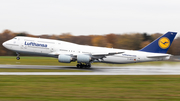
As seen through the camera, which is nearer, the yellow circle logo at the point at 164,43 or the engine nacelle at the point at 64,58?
the engine nacelle at the point at 64,58

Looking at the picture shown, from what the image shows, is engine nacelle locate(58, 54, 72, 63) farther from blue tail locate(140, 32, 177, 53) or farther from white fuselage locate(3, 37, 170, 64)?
blue tail locate(140, 32, 177, 53)

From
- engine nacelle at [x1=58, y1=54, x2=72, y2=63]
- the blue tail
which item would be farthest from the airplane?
engine nacelle at [x1=58, y1=54, x2=72, y2=63]

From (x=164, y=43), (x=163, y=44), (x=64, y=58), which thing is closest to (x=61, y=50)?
(x=64, y=58)

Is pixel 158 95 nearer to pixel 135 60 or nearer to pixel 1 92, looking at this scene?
pixel 1 92

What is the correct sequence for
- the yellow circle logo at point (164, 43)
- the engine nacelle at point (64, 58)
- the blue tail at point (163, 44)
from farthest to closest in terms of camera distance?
the yellow circle logo at point (164, 43) < the blue tail at point (163, 44) < the engine nacelle at point (64, 58)

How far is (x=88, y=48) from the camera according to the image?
33.3 metres

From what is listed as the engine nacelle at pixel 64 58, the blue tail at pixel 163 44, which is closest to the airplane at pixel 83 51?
the blue tail at pixel 163 44

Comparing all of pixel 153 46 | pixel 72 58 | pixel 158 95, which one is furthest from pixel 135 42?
pixel 158 95

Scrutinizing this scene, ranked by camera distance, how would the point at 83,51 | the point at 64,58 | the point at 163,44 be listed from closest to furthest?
the point at 64,58, the point at 83,51, the point at 163,44

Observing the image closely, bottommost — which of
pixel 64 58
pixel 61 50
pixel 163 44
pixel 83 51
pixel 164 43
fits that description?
pixel 64 58

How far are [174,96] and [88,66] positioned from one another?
788 inches

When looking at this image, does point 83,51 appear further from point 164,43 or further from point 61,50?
point 164,43

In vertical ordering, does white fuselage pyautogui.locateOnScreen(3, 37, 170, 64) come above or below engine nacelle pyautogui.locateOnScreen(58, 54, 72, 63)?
above

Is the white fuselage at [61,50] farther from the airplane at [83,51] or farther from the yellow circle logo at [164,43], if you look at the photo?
the yellow circle logo at [164,43]
